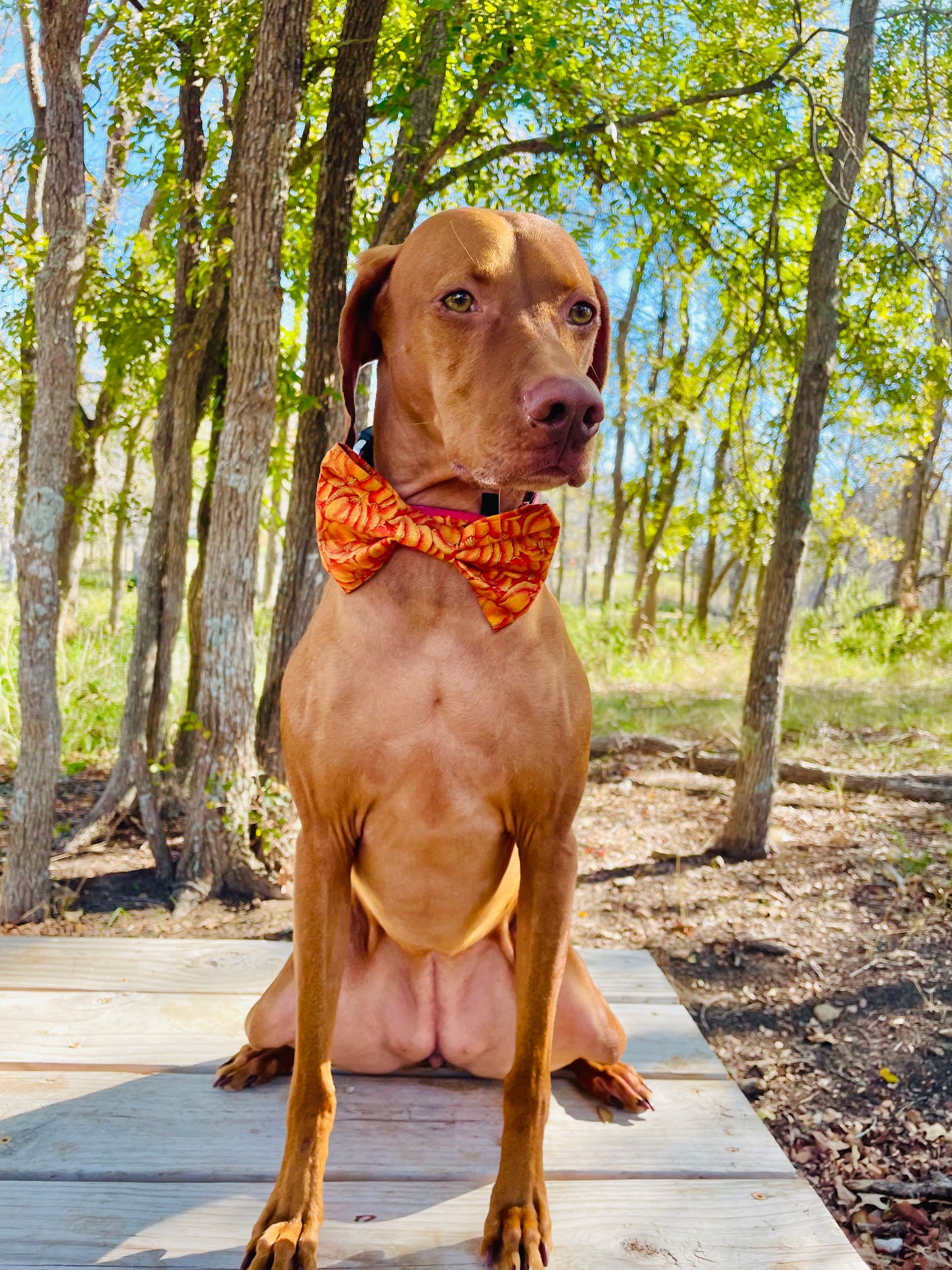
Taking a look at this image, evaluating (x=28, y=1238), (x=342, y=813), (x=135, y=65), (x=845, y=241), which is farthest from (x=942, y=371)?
(x=28, y=1238)

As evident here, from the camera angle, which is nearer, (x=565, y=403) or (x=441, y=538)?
(x=565, y=403)

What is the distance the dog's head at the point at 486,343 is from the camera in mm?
1405

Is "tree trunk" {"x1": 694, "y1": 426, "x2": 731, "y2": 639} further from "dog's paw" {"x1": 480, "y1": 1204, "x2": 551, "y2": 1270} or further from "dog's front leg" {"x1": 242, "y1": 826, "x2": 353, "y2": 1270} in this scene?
"dog's paw" {"x1": 480, "y1": 1204, "x2": 551, "y2": 1270}

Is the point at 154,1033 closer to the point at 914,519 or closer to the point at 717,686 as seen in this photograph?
the point at 717,686

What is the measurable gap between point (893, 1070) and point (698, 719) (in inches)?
167

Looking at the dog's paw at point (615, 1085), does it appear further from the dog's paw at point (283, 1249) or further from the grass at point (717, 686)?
the grass at point (717, 686)

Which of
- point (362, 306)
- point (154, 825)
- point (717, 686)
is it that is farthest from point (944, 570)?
point (362, 306)

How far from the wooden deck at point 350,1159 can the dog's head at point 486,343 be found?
49.5 inches

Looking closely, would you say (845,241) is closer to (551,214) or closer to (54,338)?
(551,214)

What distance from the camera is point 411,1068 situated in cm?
214

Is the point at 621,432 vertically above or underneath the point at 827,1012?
above

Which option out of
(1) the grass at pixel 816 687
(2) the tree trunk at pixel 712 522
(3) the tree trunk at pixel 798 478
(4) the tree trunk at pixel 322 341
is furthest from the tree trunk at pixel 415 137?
(2) the tree trunk at pixel 712 522

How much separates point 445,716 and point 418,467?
44 centimetres

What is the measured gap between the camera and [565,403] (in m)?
1.36
